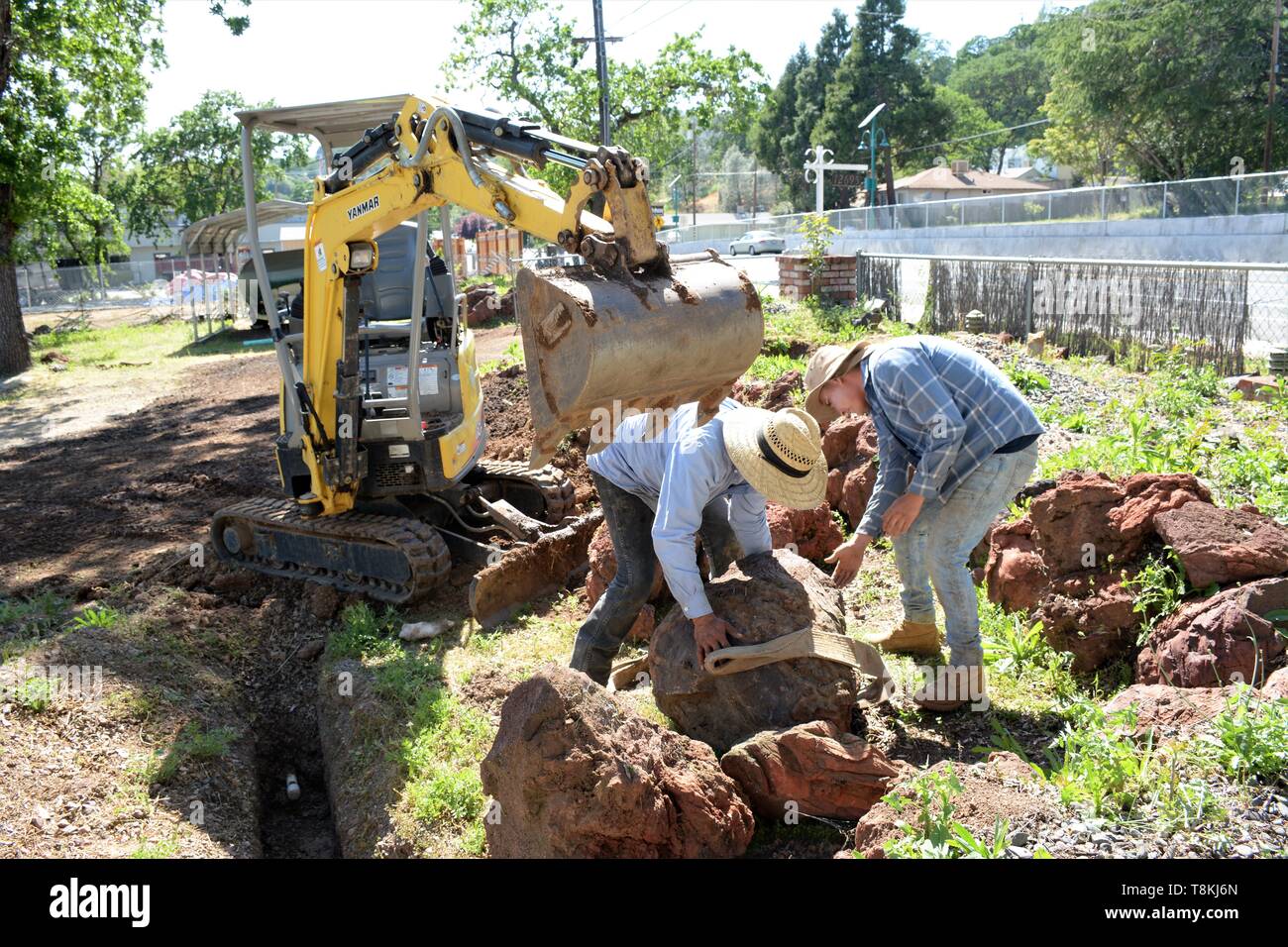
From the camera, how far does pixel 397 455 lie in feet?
23.4

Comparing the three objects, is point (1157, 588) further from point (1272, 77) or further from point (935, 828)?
point (1272, 77)

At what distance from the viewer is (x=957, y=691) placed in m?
4.67

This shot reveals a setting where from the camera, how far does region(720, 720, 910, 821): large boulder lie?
3.85 meters

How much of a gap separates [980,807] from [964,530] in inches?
60.6

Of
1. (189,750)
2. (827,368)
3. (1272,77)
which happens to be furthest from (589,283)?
(1272,77)

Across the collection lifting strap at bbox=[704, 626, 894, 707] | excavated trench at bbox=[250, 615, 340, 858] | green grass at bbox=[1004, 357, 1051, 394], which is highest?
green grass at bbox=[1004, 357, 1051, 394]

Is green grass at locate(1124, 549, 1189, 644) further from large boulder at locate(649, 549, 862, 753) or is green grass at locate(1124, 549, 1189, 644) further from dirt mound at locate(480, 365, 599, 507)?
dirt mound at locate(480, 365, 599, 507)

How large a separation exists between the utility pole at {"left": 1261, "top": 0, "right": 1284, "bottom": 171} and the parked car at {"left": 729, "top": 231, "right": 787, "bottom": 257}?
48.0 ft

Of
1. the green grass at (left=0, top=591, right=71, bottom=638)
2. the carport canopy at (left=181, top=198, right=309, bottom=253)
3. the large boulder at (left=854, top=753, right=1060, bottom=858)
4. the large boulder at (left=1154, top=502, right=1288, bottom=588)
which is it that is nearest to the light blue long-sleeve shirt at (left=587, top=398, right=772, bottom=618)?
the large boulder at (left=854, top=753, right=1060, bottom=858)

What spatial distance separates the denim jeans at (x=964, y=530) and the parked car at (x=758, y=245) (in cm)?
3271

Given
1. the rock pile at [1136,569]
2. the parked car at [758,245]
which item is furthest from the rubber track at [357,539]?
the parked car at [758,245]

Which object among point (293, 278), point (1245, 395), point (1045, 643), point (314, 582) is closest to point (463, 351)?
point (314, 582)

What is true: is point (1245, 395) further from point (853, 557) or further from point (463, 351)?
point (463, 351)

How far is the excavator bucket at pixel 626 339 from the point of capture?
3787 mm
